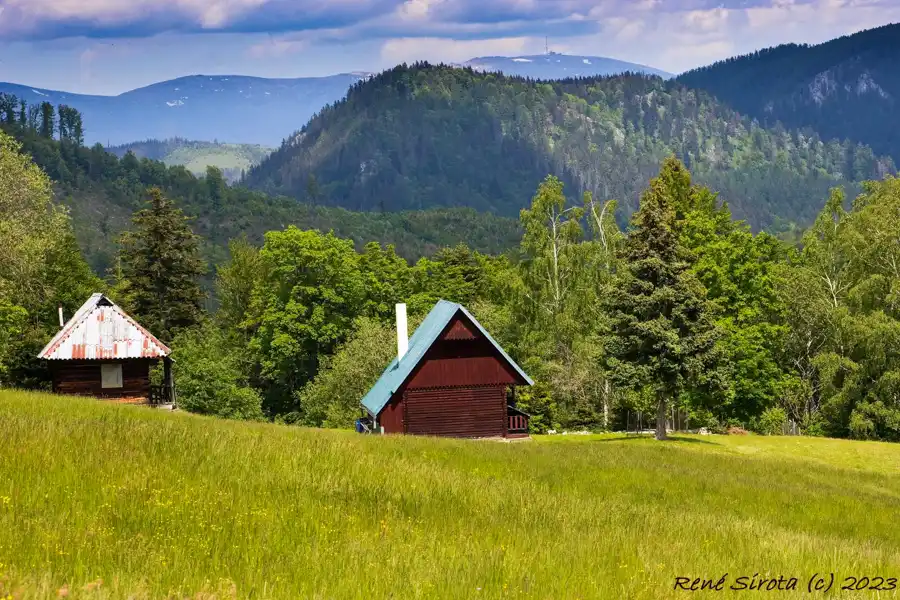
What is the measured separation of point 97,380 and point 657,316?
1160 inches

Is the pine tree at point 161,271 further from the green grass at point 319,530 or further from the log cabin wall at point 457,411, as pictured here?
the green grass at point 319,530

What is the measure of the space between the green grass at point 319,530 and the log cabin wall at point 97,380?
30047 millimetres

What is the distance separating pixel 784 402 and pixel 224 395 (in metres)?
42.1

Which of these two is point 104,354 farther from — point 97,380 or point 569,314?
point 569,314

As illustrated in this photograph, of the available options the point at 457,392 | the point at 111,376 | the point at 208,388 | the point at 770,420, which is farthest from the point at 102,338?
the point at 770,420

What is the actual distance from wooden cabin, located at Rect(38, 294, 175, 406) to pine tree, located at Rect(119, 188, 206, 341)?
18.9m

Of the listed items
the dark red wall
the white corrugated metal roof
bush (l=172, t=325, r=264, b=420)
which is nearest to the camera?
the white corrugated metal roof

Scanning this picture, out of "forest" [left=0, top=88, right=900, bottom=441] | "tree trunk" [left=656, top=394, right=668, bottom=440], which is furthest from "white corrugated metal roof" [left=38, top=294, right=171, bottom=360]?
"tree trunk" [left=656, top=394, right=668, bottom=440]

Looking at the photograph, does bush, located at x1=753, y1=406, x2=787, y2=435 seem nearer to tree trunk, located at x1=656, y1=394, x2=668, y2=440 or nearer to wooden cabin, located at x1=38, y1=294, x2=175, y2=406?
tree trunk, located at x1=656, y1=394, x2=668, y2=440

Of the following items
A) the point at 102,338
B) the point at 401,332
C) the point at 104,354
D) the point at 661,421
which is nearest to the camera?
the point at 104,354

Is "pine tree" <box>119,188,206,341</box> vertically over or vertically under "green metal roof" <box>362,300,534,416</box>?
over

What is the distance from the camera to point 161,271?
6538 centimetres

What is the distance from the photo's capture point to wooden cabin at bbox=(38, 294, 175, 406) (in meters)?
43.8

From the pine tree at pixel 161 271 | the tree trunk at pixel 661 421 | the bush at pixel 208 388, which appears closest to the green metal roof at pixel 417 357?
the tree trunk at pixel 661 421
